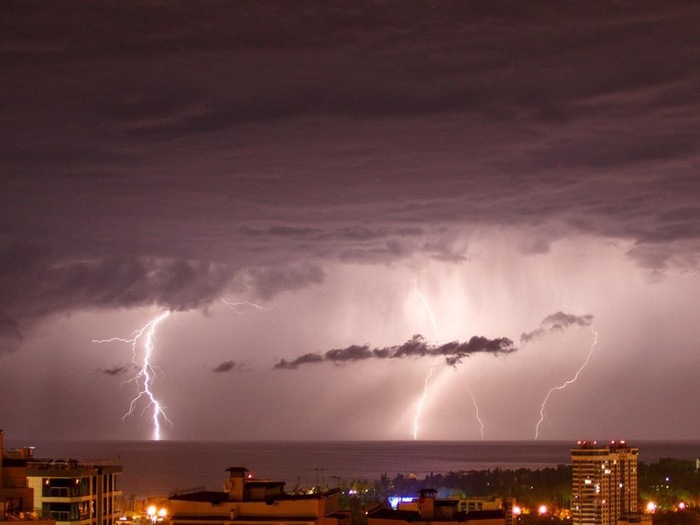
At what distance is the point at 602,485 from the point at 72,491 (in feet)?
215

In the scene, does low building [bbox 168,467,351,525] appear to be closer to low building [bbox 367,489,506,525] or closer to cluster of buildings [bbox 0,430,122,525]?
low building [bbox 367,489,506,525]

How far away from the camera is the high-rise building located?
92875mm

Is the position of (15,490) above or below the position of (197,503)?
above

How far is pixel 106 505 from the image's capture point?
1496 inches

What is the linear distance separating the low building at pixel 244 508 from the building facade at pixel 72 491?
1316cm

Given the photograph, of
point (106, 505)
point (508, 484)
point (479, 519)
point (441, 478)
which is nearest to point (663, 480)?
point (508, 484)

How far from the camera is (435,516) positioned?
22312 millimetres

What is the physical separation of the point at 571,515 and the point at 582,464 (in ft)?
14.0

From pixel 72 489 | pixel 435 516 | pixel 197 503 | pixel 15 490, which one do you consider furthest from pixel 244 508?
pixel 72 489

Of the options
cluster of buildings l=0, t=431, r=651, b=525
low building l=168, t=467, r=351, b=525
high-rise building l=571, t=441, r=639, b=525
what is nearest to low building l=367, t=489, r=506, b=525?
cluster of buildings l=0, t=431, r=651, b=525

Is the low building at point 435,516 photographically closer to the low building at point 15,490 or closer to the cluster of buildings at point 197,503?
the cluster of buildings at point 197,503

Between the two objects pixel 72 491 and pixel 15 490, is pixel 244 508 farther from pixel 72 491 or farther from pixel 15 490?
pixel 72 491

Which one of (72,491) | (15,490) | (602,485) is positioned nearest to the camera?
(15,490)

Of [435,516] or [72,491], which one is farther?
[72,491]
